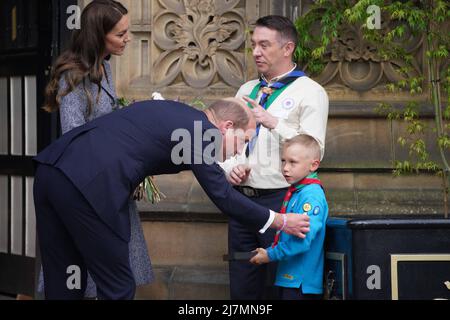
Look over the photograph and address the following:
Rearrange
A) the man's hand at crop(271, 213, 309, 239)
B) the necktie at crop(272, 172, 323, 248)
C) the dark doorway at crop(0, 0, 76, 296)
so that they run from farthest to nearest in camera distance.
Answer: the dark doorway at crop(0, 0, 76, 296) → the necktie at crop(272, 172, 323, 248) → the man's hand at crop(271, 213, 309, 239)

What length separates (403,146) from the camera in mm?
7652

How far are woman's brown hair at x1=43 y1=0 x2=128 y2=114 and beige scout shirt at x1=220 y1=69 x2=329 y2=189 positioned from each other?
1.14 meters

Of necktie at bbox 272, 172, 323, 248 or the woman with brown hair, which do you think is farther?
necktie at bbox 272, 172, 323, 248

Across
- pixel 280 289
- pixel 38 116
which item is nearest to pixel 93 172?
pixel 280 289

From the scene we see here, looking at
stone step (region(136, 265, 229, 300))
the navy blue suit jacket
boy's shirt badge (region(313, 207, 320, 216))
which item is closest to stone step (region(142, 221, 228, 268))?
stone step (region(136, 265, 229, 300))

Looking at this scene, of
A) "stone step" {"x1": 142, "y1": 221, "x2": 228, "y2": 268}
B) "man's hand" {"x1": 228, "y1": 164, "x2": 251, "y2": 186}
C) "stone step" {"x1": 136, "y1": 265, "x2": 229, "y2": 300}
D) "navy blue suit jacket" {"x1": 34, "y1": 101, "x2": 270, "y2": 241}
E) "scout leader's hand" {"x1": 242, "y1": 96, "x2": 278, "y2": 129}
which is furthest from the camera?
"stone step" {"x1": 142, "y1": 221, "x2": 228, "y2": 268}

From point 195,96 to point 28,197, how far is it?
6.55 ft

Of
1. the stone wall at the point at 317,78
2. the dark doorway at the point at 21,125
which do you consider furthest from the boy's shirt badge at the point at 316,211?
the dark doorway at the point at 21,125

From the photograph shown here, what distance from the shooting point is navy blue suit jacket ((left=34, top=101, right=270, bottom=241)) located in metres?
5.07

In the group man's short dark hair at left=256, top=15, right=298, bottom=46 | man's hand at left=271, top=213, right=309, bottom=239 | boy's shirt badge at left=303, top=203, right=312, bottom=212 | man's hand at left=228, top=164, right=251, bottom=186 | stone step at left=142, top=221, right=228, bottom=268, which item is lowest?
stone step at left=142, top=221, right=228, bottom=268

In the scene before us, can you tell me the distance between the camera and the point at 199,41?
7785 mm

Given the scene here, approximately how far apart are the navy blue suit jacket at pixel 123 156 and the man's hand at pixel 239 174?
1.10 m

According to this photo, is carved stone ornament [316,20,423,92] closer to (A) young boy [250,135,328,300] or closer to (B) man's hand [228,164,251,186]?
(B) man's hand [228,164,251,186]

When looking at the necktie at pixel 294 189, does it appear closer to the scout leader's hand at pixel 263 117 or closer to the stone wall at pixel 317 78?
the scout leader's hand at pixel 263 117
